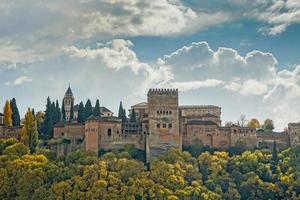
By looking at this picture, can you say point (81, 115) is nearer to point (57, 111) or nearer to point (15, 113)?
point (57, 111)

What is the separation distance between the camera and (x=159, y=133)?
74188 millimetres

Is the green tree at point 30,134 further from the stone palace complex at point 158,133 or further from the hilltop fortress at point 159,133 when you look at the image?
the hilltop fortress at point 159,133

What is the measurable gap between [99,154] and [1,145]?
11.9 meters

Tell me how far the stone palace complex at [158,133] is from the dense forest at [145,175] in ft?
6.49

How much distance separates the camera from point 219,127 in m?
79.4

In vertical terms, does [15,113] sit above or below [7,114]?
above

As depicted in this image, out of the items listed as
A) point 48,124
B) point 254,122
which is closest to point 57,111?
point 48,124

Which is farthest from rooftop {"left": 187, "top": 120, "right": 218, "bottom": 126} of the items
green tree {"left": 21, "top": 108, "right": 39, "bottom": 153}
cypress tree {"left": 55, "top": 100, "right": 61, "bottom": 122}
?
green tree {"left": 21, "top": 108, "right": 39, "bottom": 153}

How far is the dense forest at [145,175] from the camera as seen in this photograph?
64000 mm

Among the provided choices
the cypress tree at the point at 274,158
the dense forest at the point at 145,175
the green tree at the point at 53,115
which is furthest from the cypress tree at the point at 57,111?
the cypress tree at the point at 274,158

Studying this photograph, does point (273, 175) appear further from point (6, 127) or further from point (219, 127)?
point (6, 127)

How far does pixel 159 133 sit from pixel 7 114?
20.7 meters

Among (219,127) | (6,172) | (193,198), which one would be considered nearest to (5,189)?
(6,172)

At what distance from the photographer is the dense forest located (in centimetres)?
6400
